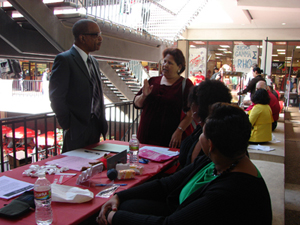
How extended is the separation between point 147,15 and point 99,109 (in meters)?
5.31

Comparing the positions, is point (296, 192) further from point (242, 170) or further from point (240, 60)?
point (240, 60)

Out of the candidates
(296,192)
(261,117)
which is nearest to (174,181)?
(296,192)

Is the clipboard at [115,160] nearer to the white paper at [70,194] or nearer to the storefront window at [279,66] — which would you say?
the white paper at [70,194]

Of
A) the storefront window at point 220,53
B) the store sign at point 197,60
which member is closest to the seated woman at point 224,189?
the storefront window at point 220,53

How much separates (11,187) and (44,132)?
8.97m

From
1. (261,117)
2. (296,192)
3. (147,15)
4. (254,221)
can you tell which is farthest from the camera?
(147,15)

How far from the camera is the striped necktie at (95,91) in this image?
272cm

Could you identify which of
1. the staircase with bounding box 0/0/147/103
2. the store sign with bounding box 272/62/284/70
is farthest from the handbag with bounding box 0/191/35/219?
the store sign with bounding box 272/62/284/70

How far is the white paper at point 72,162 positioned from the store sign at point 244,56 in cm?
1662

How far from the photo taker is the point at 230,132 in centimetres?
120

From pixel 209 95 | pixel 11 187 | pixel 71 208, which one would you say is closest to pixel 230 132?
pixel 209 95

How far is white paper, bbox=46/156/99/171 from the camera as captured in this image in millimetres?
1972

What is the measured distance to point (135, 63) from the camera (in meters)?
11.6

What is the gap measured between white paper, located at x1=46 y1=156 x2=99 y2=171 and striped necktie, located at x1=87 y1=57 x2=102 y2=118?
26.1 inches
